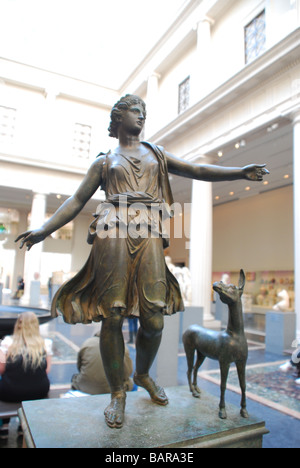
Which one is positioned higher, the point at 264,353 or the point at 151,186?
the point at 151,186

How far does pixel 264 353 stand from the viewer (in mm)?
7617

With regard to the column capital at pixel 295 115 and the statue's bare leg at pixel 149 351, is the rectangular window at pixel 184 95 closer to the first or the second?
the column capital at pixel 295 115

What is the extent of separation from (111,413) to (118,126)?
1750 millimetres

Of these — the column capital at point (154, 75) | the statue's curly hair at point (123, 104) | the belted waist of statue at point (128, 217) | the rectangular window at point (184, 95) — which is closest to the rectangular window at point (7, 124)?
the column capital at point (154, 75)

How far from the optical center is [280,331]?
7770 millimetres

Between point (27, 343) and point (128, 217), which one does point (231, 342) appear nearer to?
point (128, 217)

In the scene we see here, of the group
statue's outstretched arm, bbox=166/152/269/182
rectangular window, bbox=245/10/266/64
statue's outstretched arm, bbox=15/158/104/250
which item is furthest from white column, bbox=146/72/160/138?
statue's outstretched arm, bbox=15/158/104/250

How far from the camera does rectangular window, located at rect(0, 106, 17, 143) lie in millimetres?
17766

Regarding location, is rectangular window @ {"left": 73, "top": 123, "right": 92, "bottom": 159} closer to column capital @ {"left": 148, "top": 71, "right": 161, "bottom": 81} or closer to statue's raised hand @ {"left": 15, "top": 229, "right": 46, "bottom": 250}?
column capital @ {"left": 148, "top": 71, "right": 161, "bottom": 81}

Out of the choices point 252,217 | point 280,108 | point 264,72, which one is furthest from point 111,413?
point 252,217

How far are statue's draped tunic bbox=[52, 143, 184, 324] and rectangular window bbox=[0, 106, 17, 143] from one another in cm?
1788

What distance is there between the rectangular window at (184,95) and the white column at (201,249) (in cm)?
414

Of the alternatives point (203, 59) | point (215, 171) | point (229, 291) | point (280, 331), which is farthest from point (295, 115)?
point (229, 291)

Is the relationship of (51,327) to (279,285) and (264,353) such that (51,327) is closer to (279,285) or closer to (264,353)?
(264,353)
